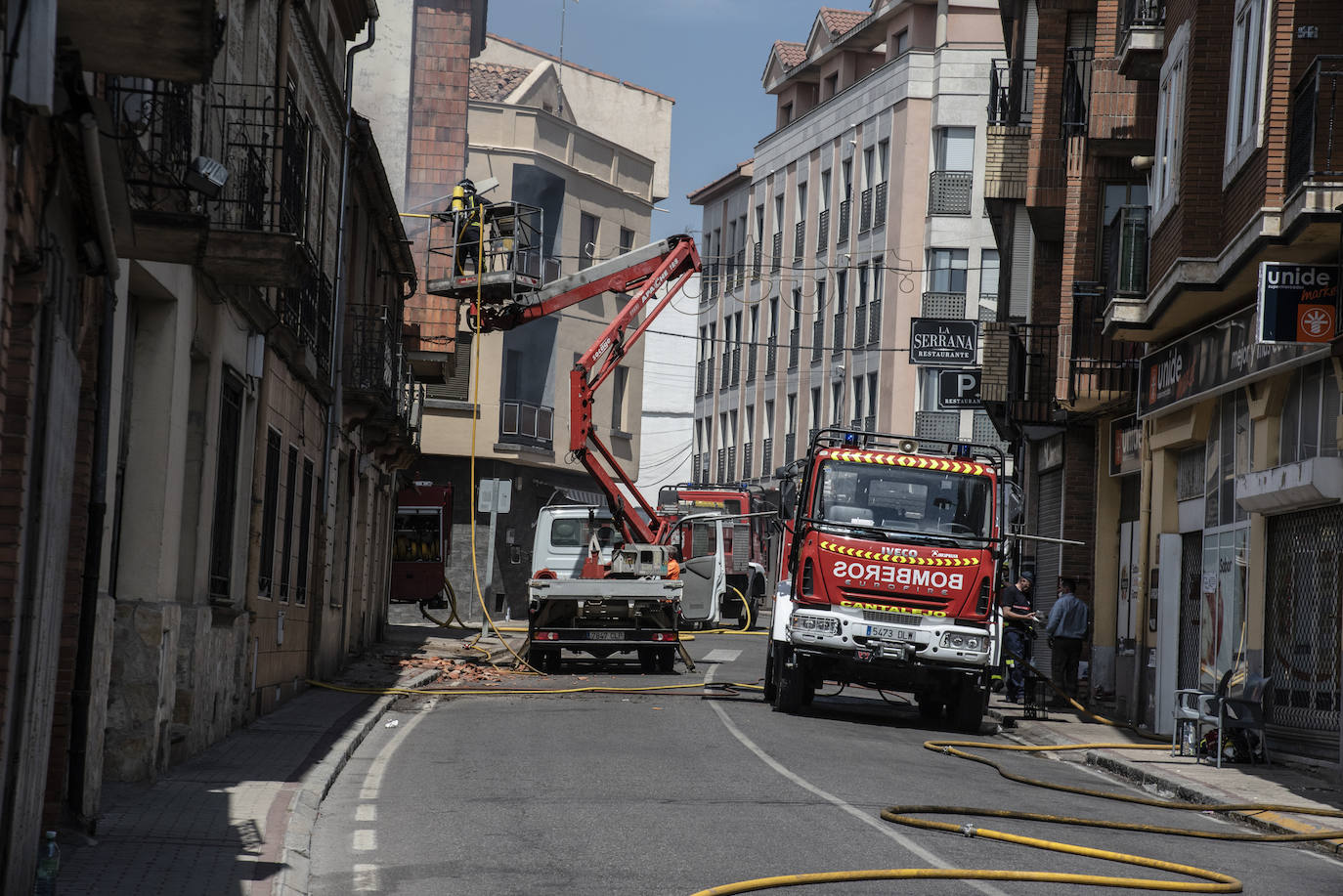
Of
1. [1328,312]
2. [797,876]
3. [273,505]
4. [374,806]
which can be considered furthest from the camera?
[273,505]

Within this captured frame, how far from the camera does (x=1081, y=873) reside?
9500mm

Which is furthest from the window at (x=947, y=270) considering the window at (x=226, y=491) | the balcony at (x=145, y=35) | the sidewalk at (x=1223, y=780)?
the balcony at (x=145, y=35)

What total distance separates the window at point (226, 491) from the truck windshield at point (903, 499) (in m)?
6.68

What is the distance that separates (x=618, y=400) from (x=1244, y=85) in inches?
1480

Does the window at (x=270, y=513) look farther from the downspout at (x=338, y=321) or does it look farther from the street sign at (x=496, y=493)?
the street sign at (x=496, y=493)

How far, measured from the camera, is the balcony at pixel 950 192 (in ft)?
190

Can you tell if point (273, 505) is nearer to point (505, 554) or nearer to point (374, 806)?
point (374, 806)

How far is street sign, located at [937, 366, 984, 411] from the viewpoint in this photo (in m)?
30.2

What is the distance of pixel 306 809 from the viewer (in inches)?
440

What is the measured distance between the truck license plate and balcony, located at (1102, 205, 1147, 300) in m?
5.77

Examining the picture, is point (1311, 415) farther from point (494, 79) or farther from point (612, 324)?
point (494, 79)

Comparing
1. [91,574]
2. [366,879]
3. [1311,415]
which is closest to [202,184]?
[91,574]

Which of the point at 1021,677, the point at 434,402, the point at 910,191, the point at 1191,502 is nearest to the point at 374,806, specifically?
the point at 1191,502

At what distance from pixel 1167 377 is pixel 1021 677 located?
5.11 meters
